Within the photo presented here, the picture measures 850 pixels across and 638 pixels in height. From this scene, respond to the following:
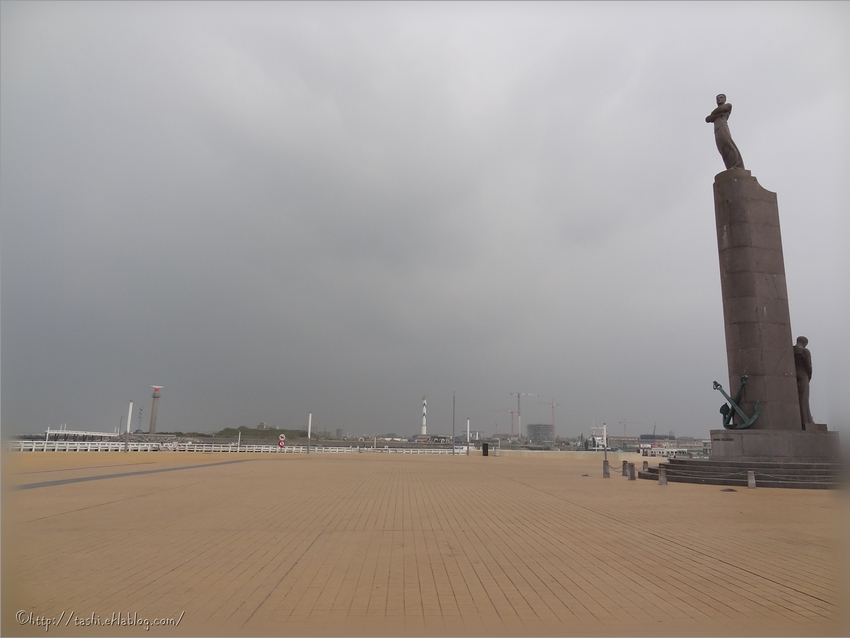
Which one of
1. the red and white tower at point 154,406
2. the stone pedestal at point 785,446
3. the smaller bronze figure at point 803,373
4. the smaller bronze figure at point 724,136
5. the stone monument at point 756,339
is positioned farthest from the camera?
the red and white tower at point 154,406

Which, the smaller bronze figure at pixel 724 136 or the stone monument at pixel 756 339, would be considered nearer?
the stone monument at pixel 756 339

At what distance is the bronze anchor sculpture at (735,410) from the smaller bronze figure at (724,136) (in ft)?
24.5

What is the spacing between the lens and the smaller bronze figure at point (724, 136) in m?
18.0

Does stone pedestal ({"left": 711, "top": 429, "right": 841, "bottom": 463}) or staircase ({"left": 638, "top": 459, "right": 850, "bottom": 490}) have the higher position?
stone pedestal ({"left": 711, "top": 429, "right": 841, "bottom": 463})

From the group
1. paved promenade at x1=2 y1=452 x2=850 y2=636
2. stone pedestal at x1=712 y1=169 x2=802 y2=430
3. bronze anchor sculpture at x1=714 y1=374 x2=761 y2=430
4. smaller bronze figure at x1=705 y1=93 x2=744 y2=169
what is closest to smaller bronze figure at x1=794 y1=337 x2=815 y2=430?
stone pedestal at x1=712 y1=169 x2=802 y2=430

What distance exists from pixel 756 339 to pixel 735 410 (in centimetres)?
227

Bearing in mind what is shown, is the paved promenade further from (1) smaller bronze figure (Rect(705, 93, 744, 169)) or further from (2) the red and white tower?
(2) the red and white tower

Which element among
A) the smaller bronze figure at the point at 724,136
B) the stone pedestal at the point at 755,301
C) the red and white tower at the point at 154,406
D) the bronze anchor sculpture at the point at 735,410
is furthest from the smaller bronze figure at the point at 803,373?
the red and white tower at the point at 154,406

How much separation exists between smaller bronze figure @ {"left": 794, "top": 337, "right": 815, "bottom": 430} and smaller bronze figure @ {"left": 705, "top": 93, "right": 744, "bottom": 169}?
20.8ft

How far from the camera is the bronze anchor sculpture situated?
15637mm

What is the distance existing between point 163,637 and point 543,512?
283 inches

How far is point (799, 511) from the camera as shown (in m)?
9.60

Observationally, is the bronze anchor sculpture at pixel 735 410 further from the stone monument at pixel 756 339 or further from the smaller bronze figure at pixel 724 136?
the smaller bronze figure at pixel 724 136

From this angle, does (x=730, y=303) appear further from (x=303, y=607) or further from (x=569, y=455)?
(x=569, y=455)
